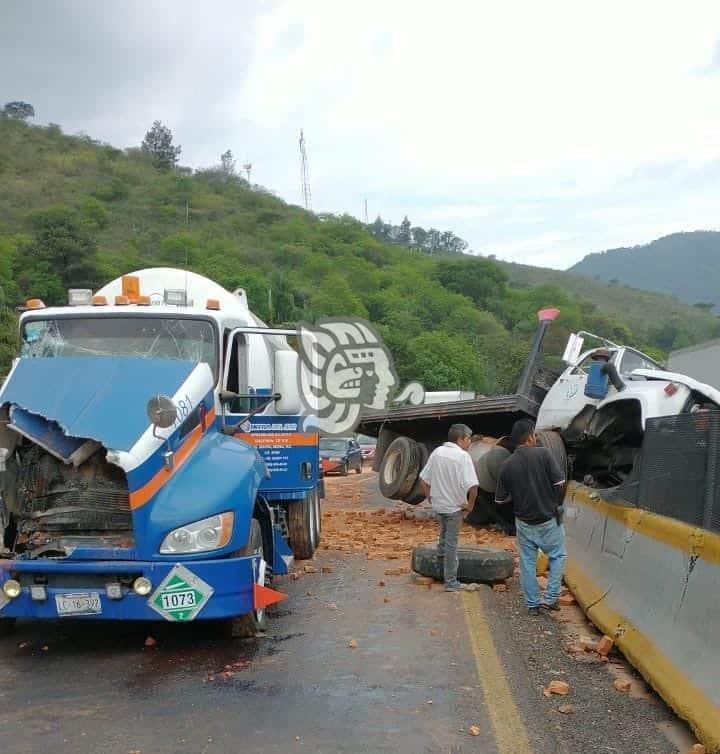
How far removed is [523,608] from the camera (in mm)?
7953

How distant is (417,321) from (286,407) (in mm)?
68360

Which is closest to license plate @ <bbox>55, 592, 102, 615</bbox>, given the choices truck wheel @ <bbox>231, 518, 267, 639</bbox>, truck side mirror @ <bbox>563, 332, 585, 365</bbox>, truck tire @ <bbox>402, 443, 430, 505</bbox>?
truck wheel @ <bbox>231, 518, 267, 639</bbox>

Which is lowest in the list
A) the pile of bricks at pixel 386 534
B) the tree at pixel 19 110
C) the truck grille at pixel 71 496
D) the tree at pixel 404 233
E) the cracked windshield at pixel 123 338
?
the pile of bricks at pixel 386 534

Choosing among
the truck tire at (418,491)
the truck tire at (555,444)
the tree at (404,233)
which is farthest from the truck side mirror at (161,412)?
the tree at (404,233)

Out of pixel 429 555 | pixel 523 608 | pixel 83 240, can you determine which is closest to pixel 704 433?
pixel 523 608

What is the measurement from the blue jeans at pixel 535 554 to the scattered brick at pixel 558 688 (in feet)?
7.20

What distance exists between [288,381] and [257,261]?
8031 centimetres

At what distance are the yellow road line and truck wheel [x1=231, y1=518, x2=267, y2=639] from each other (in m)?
1.64

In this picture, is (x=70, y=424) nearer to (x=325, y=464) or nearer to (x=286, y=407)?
(x=286, y=407)

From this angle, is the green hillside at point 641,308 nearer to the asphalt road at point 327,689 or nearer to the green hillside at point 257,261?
the green hillside at point 257,261

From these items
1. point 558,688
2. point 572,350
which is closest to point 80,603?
point 558,688

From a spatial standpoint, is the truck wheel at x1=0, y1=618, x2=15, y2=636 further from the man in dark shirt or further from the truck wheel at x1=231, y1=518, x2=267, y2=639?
the man in dark shirt

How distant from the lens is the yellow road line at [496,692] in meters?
4.69

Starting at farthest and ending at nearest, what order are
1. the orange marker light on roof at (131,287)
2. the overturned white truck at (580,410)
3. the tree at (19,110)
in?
1. the tree at (19,110)
2. the overturned white truck at (580,410)
3. the orange marker light on roof at (131,287)
